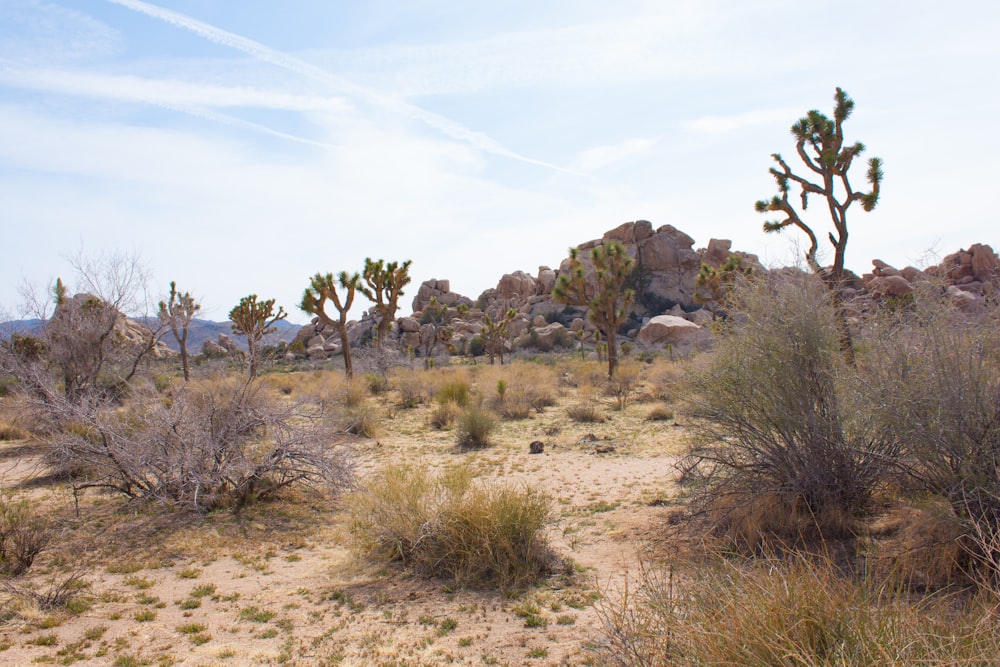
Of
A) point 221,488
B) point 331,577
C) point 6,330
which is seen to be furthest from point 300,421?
point 6,330

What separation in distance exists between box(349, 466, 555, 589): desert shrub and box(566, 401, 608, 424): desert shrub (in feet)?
29.7

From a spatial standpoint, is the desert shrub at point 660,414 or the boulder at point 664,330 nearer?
the desert shrub at point 660,414

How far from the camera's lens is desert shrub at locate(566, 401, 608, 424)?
→ 15609 mm

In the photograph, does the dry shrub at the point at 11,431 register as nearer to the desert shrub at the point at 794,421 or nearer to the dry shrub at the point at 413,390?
the dry shrub at the point at 413,390

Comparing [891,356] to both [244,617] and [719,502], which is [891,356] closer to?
[719,502]

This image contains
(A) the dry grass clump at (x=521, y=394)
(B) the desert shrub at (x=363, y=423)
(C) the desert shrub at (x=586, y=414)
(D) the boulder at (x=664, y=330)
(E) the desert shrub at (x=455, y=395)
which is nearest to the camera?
(B) the desert shrub at (x=363, y=423)

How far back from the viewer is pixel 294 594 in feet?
18.9

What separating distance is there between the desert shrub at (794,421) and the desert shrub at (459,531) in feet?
6.17

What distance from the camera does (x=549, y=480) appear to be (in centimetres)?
999

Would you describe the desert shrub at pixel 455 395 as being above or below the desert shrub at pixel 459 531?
above

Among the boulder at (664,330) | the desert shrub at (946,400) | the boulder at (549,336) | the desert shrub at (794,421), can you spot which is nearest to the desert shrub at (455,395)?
the desert shrub at (794,421)

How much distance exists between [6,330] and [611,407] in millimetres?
14700

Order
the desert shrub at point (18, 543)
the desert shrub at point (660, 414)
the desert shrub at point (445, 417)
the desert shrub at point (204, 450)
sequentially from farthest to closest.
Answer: the desert shrub at point (445, 417)
the desert shrub at point (660, 414)
the desert shrub at point (204, 450)
the desert shrub at point (18, 543)

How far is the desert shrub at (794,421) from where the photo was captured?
5969mm
